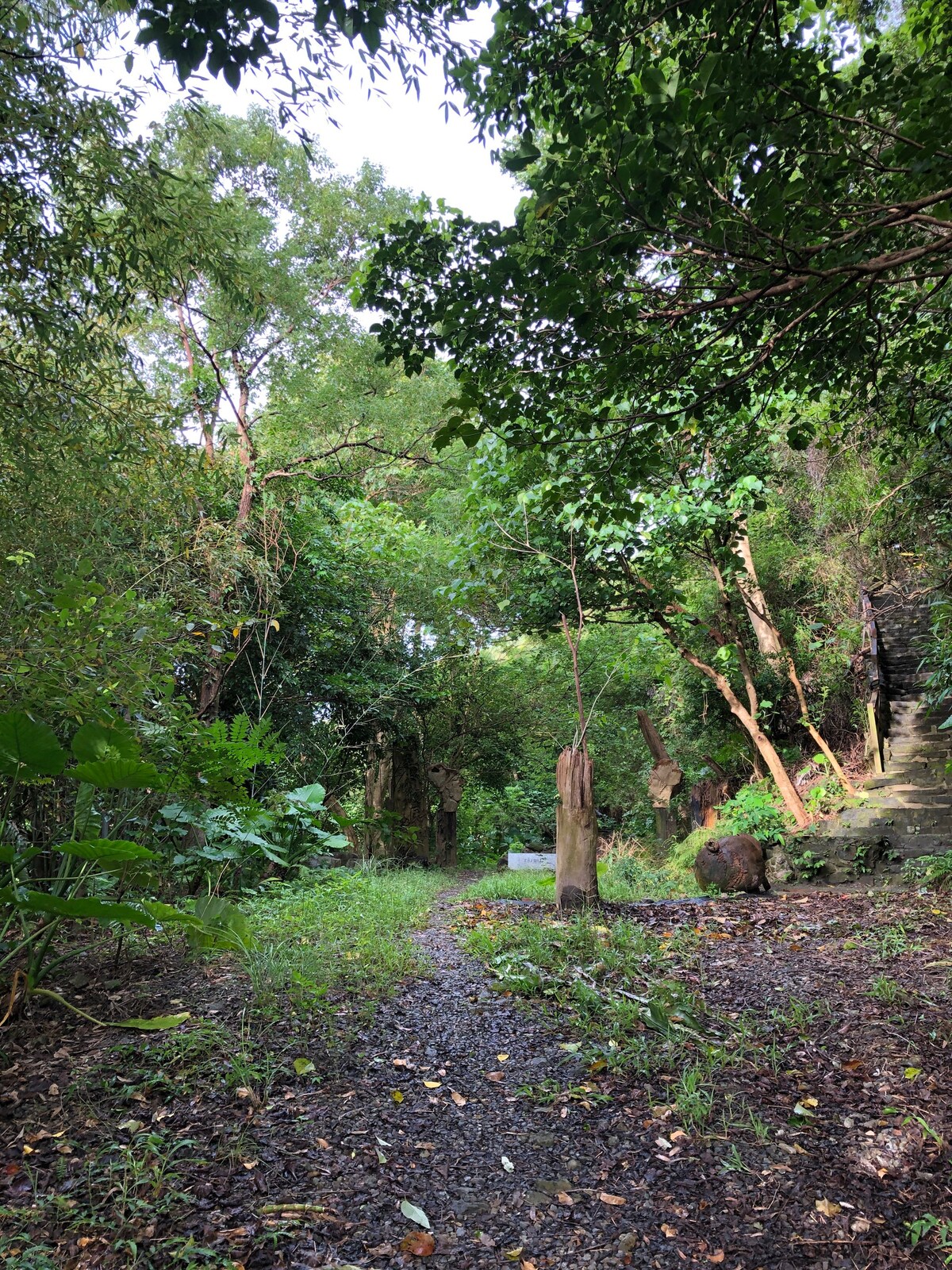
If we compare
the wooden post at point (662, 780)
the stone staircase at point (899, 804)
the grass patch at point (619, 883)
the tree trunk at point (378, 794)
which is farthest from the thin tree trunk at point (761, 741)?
the tree trunk at point (378, 794)

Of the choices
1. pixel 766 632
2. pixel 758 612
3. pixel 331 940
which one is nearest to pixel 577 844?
pixel 331 940

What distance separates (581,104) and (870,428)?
177 inches

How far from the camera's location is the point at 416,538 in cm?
974

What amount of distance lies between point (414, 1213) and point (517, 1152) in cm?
49

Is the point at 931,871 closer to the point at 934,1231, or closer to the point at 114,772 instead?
the point at 934,1231

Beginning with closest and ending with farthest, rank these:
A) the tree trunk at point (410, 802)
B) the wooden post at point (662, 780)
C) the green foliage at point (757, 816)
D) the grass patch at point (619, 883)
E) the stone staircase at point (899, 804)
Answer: the stone staircase at point (899, 804) < the grass patch at point (619, 883) < the green foliage at point (757, 816) < the tree trunk at point (410, 802) < the wooden post at point (662, 780)

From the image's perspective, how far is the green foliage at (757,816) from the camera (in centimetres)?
799

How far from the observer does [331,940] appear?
168 inches

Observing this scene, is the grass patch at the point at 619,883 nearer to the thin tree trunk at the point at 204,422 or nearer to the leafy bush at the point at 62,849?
the leafy bush at the point at 62,849

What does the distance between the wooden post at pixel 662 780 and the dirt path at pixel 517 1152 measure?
25.9ft

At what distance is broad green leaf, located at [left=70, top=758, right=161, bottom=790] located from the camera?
280 cm

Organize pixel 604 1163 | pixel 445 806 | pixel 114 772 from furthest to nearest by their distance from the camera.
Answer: pixel 445 806 → pixel 114 772 → pixel 604 1163

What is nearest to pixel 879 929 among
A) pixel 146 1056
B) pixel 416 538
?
pixel 146 1056

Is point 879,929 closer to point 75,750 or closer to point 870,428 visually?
point 870,428
